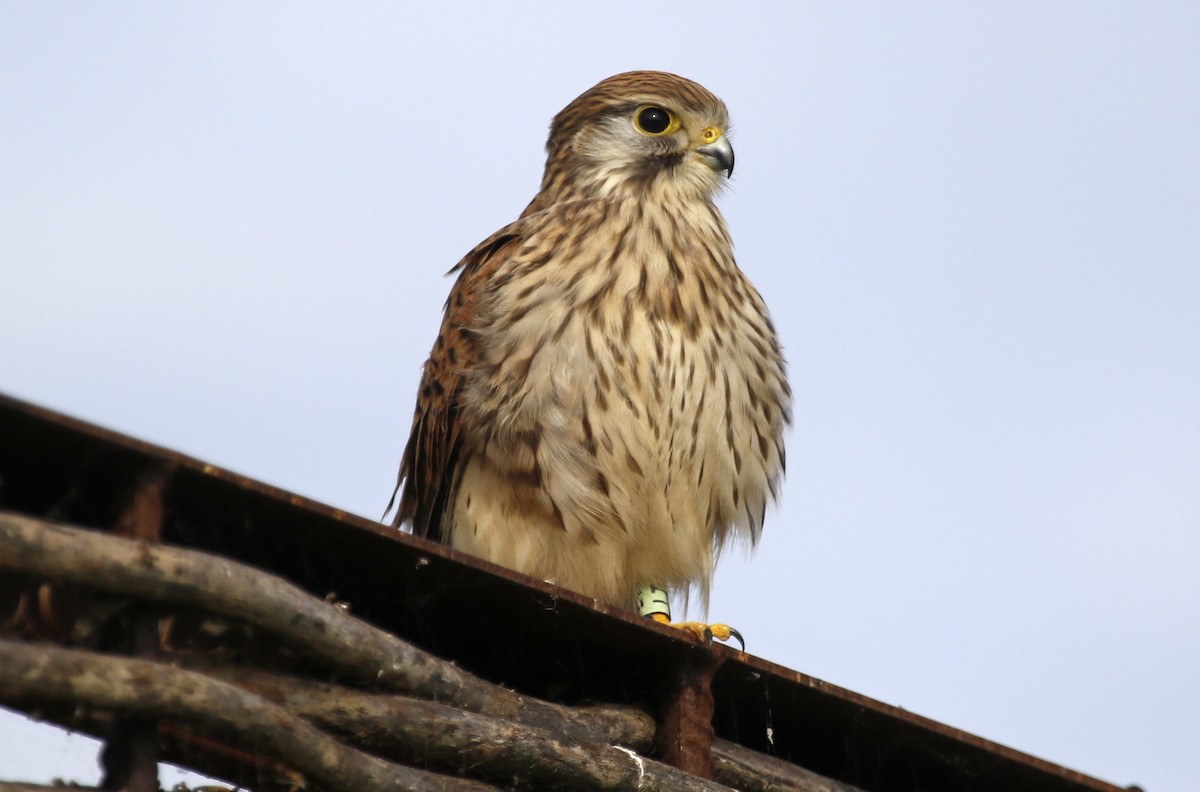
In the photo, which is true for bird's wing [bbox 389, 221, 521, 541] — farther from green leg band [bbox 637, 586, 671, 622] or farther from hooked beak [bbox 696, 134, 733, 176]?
hooked beak [bbox 696, 134, 733, 176]

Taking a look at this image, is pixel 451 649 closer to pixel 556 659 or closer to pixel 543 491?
pixel 556 659

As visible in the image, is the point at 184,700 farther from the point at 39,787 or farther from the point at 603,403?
the point at 603,403

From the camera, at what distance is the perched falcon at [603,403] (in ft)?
16.2

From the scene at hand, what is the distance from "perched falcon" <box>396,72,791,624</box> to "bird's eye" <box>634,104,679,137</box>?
0.31m

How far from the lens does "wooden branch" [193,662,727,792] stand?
2961mm

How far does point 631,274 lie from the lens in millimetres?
5215

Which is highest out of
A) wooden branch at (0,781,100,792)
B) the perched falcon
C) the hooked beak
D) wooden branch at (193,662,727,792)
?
the hooked beak

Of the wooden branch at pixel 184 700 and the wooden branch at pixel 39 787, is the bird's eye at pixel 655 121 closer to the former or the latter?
the wooden branch at pixel 184 700

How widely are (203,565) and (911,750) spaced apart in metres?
2.08

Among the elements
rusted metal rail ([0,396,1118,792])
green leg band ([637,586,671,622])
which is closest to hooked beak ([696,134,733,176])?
green leg band ([637,586,671,622])

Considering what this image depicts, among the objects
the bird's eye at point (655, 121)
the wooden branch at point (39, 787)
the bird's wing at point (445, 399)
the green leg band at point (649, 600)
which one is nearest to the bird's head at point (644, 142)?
the bird's eye at point (655, 121)

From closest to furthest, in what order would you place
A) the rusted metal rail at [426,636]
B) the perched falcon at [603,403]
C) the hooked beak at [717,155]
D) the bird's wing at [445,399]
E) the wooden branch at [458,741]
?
the rusted metal rail at [426,636] < the wooden branch at [458,741] < the perched falcon at [603,403] < the bird's wing at [445,399] < the hooked beak at [717,155]

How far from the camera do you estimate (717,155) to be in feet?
19.5

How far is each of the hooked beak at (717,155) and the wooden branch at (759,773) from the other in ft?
8.51
